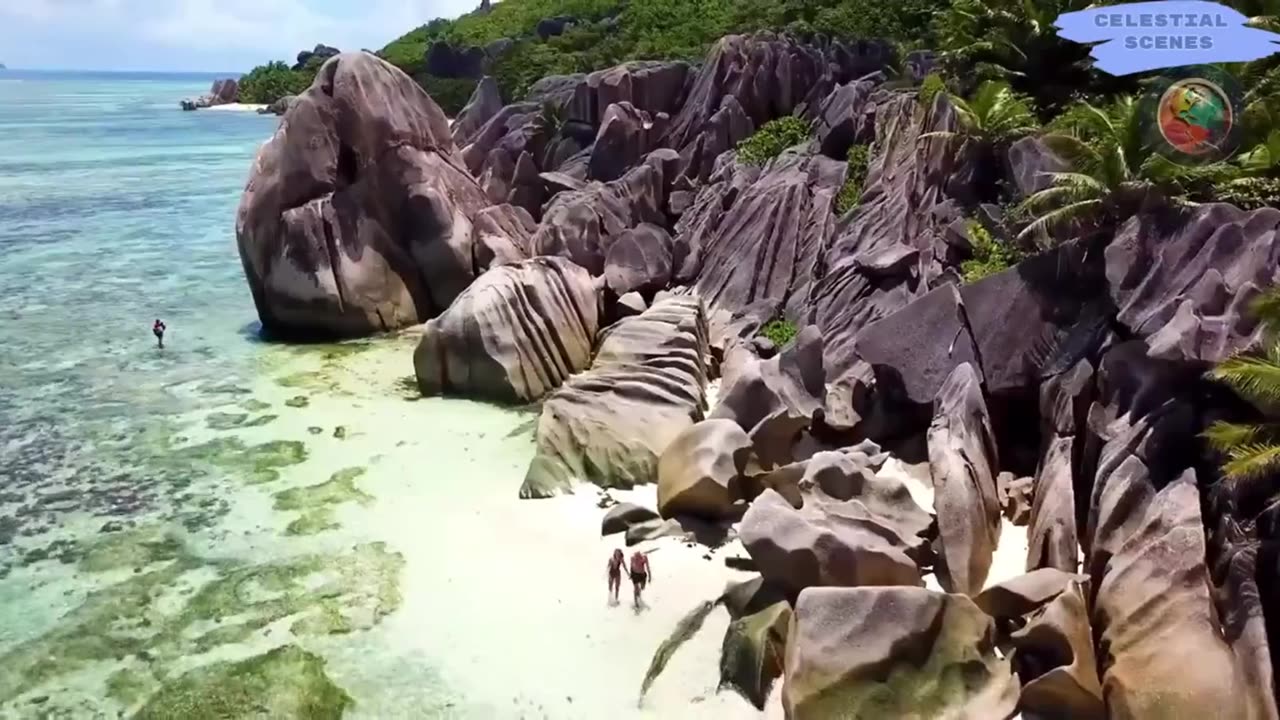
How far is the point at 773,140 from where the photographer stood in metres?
32.8

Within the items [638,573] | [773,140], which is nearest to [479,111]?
[773,140]

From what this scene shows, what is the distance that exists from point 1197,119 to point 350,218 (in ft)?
68.5

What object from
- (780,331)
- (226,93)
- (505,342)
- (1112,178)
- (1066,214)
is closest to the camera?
(1112,178)

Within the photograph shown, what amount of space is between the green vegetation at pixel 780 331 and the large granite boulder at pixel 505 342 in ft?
14.5

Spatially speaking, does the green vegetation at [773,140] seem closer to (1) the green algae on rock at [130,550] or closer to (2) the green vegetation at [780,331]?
(2) the green vegetation at [780,331]

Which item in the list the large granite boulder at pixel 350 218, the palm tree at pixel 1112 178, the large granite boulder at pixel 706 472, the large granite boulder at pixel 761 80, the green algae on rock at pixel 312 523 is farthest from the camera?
the large granite boulder at pixel 761 80

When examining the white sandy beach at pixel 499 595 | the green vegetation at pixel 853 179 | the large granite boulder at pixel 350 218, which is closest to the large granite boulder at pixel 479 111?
the large granite boulder at pixel 350 218

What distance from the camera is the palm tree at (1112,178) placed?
562 inches

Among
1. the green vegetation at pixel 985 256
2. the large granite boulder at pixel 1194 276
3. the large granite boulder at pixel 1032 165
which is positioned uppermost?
the large granite boulder at pixel 1032 165

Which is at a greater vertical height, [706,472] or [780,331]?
[780,331]

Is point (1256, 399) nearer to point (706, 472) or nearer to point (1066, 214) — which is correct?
point (1066, 214)

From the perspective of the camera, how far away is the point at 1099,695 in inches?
424

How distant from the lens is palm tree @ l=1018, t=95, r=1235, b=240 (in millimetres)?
14266

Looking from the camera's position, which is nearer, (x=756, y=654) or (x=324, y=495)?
(x=756, y=654)
